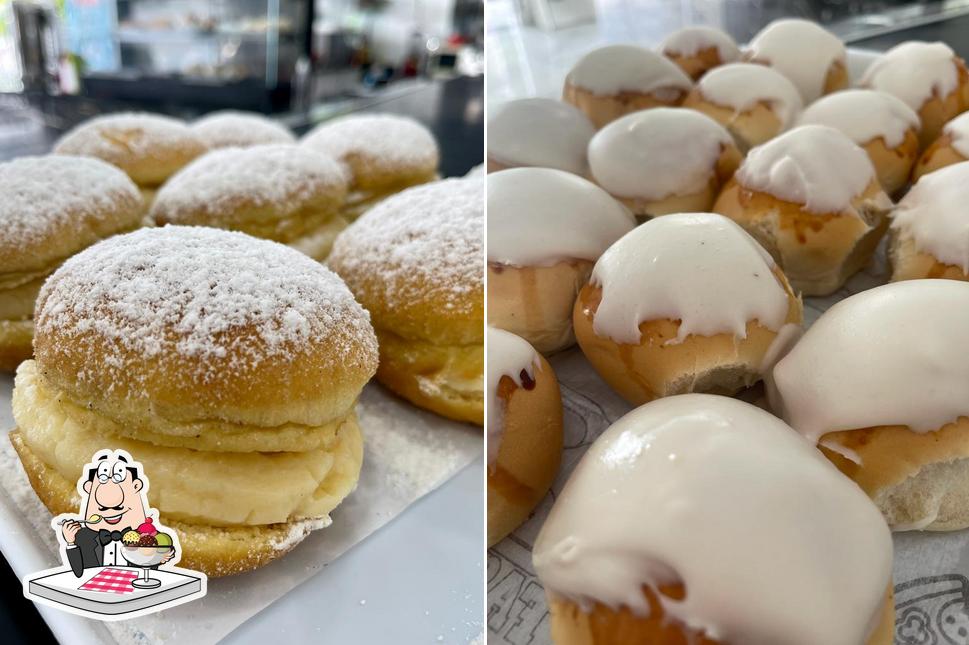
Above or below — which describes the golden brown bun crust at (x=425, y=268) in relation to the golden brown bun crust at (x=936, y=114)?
below

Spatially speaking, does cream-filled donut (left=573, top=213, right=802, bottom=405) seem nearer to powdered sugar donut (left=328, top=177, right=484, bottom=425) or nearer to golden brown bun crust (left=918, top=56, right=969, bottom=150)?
powdered sugar donut (left=328, top=177, right=484, bottom=425)

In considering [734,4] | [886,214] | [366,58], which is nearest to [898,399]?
[886,214]

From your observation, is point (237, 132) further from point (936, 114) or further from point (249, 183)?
point (936, 114)

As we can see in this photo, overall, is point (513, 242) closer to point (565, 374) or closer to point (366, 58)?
point (565, 374)

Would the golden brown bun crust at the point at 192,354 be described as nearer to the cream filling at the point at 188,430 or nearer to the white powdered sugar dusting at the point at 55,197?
the cream filling at the point at 188,430

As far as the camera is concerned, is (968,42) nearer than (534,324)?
No

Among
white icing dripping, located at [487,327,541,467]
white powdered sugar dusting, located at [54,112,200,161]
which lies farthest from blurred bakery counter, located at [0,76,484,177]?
white icing dripping, located at [487,327,541,467]

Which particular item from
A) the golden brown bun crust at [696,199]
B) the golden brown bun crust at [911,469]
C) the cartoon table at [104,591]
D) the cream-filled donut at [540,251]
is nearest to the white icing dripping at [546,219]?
the cream-filled donut at [540,251]
